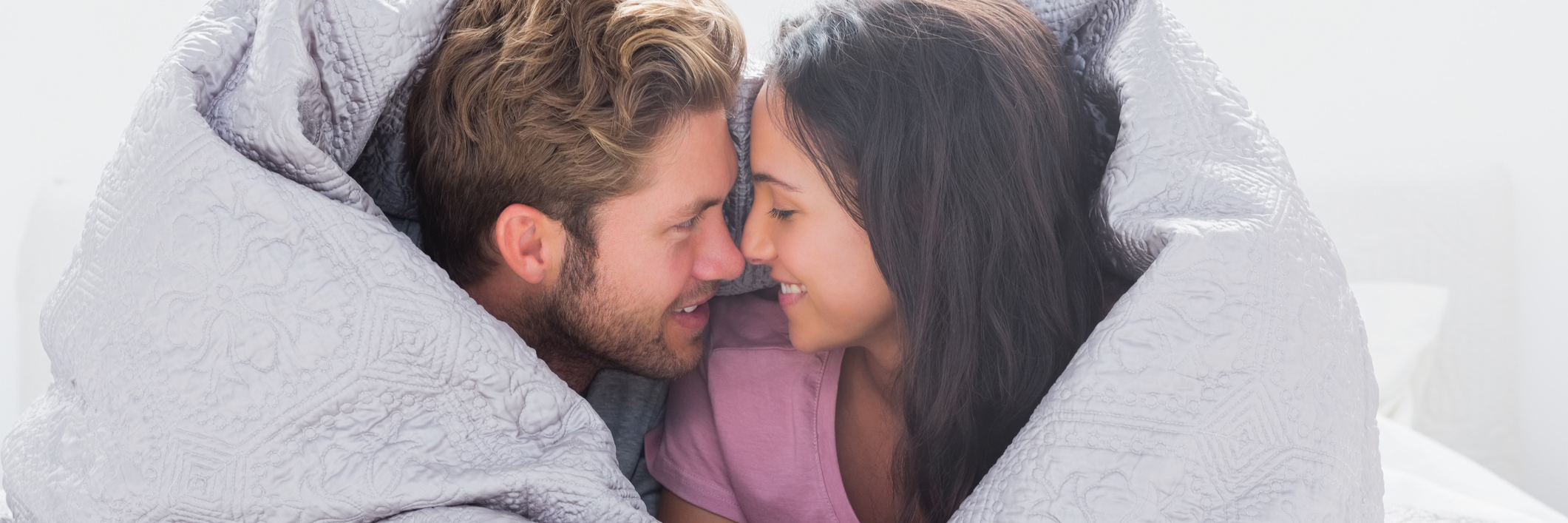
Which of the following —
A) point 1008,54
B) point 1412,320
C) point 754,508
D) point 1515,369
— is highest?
point 1008,54

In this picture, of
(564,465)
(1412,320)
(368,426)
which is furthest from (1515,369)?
(368,426)

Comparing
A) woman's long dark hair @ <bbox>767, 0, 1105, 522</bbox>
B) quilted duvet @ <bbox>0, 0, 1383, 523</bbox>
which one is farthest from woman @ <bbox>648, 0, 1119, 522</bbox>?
quilted duvet @ <bbox>0, 0, 1383, 523</bbox>

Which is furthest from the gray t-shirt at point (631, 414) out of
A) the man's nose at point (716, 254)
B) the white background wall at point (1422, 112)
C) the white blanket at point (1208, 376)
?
the white background wall at point (1422, 112)

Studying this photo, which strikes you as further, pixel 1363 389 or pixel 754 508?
pixel 754 508

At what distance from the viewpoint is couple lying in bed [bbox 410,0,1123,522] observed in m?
0.92

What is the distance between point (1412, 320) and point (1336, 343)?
3.54ft

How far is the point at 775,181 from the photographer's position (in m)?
0.98

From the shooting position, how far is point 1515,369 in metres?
1.81

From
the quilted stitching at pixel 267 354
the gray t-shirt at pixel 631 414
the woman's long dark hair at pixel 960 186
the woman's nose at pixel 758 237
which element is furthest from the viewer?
the gray t-shirt at pixel 631 414

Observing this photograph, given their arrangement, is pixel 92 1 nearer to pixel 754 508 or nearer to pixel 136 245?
pixel 136 245


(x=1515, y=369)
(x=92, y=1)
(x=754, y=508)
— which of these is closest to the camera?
(x=754, y=508)

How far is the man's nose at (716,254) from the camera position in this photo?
109cm

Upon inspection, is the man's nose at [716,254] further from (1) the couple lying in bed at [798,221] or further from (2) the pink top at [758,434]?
(2) the pink top at [758,434]

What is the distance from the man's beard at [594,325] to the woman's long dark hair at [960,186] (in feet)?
0.86
